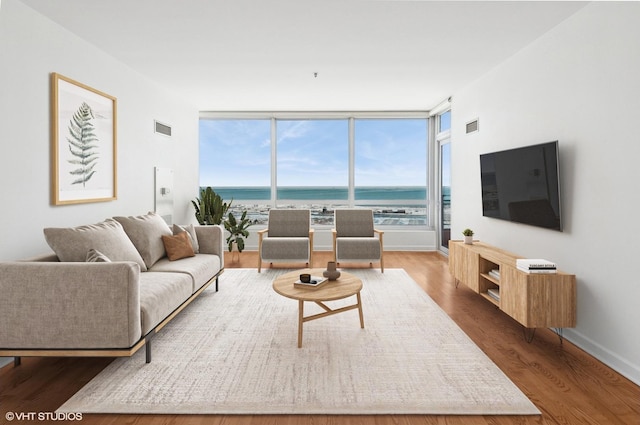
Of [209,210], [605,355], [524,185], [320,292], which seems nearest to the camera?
[605,355]

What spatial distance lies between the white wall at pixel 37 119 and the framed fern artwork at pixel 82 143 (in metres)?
0.08

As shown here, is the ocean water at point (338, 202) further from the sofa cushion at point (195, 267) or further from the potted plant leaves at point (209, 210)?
the sofa cushion at point (195, 267)

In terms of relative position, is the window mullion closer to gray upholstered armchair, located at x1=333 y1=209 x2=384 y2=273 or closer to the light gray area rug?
gray upholstered armchair, located at x1=333 y1=209 x2=384 y2=273

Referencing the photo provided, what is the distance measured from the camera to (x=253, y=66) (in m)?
4.44

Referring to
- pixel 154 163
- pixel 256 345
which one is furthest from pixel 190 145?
pixel 256 345

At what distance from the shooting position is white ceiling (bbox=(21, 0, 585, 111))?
2.98 m

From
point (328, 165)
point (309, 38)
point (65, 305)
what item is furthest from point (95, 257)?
point (328, 165)

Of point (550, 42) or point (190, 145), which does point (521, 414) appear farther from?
point (190, 145)

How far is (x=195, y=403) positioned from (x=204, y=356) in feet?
1.98

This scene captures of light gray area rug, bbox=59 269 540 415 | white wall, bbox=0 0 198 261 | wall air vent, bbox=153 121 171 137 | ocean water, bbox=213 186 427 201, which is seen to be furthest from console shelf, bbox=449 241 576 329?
wall air vent, bbox=153 121 171 137

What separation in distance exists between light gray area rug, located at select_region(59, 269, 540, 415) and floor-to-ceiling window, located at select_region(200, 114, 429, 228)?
3955 millimetres

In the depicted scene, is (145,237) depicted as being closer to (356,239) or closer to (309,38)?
(309,38)

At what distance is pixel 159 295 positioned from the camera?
274cm

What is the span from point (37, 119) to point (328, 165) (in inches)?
212
